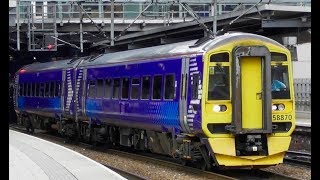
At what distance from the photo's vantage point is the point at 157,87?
14469 millimetres

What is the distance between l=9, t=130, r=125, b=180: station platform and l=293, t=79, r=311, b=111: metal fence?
13.3 meters

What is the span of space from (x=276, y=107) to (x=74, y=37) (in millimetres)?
23815

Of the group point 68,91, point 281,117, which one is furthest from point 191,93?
point 68,91

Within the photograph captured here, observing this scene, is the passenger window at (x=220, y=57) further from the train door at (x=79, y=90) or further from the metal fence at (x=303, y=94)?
the metal fence at (x=303, y=94)

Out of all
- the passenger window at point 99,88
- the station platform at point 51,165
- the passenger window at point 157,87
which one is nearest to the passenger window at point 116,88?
the passenger window at point 99,88

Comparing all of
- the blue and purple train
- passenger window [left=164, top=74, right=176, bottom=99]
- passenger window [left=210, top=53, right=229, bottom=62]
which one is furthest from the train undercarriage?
passenger window [left=210, top=53, right=229, bottom=62]

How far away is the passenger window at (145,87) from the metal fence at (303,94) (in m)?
13.0

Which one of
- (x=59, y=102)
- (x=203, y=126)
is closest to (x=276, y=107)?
(x=203, y=126)

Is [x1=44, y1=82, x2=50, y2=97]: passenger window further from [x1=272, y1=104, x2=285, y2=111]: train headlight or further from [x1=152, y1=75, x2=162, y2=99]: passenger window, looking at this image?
[x1=272, y1=104, x2=285, y2=111]: train headlight
